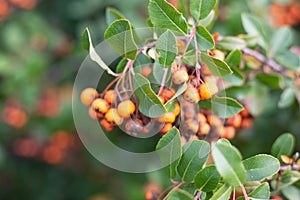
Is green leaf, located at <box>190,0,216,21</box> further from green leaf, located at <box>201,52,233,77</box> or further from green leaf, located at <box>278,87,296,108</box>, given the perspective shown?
green leaf, located at <box>278,87,296,108</box>

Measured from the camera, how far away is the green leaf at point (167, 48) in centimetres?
130

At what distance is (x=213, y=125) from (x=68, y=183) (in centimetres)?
219

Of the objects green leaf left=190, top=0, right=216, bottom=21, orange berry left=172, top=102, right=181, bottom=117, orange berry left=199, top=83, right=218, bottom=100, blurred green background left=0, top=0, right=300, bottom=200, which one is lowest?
blurred green background left=0, top=0, right=300, bottom=200

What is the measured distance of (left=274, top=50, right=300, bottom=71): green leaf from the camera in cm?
182

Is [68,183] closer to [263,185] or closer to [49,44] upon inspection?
[49,44]

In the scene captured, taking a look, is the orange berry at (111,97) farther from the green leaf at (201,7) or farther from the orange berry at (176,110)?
the green leaf at (201,7)

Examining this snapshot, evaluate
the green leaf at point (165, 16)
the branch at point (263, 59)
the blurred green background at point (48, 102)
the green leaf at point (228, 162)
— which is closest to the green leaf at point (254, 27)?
the branch at point (263, 59)

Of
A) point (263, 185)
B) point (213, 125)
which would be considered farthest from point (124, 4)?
point (263, 185)

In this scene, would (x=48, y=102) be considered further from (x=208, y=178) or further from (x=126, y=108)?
(x=208, y=178)

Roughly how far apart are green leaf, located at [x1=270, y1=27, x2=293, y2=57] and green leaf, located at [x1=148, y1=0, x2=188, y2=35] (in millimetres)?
600

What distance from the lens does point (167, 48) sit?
4.27 feet

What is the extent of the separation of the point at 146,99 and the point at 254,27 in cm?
70

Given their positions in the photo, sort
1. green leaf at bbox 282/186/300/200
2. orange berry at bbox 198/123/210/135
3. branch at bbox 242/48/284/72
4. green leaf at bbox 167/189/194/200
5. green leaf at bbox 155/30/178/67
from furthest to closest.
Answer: branch at bbox 242/48/284/72, green leaf at bbox 282/186/300/200, orange berry at bbox 198/123/210/135, green leaf at bbox 155/30/178/67, green leaf at bbox 167/189/194/200

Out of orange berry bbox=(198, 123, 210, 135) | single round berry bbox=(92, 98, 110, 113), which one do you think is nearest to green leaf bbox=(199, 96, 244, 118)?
orange berry bbox=(198, 123, 210, 135)
